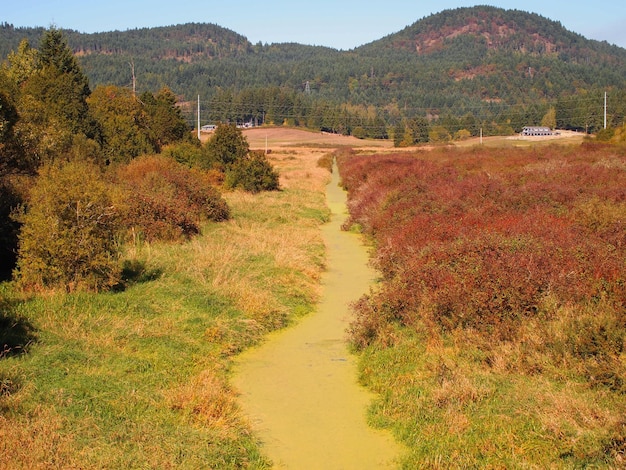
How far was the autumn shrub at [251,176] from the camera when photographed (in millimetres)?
30344

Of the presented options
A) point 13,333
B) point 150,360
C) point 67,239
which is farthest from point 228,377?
point 67,239

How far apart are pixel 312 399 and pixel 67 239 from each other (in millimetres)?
5274

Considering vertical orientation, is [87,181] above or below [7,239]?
above

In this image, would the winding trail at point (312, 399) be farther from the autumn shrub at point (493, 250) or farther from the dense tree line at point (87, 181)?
the dense tree line at point (87, 181)

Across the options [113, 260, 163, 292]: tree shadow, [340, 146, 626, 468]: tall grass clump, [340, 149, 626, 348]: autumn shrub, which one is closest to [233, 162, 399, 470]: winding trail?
[340, 146, 626, 468]: tall grass clump

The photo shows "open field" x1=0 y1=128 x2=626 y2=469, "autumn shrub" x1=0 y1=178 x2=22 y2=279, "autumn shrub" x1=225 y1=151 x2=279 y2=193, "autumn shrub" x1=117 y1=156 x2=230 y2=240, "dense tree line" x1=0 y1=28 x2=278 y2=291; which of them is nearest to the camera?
"open field" x1=0 y1=128 x2=626 y2=469

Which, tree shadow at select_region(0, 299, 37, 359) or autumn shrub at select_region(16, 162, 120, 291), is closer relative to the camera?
tree shadow at select_region(0, 299, 37, 359)

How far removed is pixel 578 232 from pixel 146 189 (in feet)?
37.8

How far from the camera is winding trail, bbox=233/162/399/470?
6.97 meters

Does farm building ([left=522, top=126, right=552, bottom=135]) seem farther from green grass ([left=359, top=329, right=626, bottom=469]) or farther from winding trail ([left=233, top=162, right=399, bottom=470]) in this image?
green grass ([left=359, top=329, right=626, bottom=469])

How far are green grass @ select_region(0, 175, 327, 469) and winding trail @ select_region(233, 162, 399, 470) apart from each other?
320 mm

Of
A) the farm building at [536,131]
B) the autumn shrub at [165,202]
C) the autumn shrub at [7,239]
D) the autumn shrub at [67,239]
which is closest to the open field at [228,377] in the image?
the autumn shrub at [67,239]

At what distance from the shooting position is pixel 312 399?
8.46 m

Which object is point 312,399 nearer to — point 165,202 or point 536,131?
point 165,202
